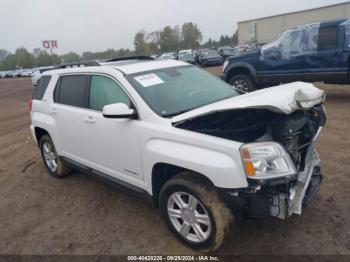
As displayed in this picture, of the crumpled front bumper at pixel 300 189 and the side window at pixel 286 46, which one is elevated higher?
the side window at pixel 286 46

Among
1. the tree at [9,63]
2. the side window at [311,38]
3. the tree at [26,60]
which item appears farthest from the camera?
the tree at [9,63]

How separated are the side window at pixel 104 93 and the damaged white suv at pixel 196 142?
0.5 inches

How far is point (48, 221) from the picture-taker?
3.85m

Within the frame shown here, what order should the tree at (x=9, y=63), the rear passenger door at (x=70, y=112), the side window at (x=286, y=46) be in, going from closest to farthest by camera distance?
the rear passenger door at (x=70, y=112), the side window at (x=286, y=46), the tree at (x=9, y=63)

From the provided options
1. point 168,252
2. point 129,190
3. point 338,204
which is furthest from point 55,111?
point 338,204

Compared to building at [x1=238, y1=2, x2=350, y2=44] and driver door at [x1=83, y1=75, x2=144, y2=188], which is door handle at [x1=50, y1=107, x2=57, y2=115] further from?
building at [x1=238, y1=2, x2=350, y2=44]

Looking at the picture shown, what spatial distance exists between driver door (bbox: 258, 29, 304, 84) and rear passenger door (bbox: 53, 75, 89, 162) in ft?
20.3

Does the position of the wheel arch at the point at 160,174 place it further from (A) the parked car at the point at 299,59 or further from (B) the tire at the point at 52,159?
(A) the parked car at the point at 299,59

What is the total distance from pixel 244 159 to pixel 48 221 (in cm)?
266

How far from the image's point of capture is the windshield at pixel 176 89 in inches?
130

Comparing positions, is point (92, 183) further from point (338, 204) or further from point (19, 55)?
point (19, 55)

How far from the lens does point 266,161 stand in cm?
251

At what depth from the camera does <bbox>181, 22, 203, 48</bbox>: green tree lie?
85250mm

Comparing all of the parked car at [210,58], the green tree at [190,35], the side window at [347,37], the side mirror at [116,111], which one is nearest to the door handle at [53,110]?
the side mirror at [116,111]
